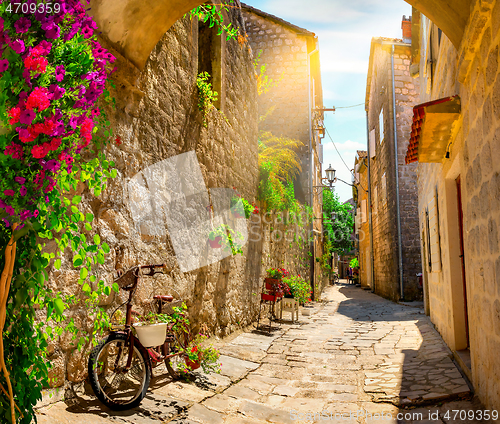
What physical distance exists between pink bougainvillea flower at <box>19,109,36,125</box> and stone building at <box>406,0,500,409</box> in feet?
8.06

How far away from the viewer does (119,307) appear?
2859 millimetres

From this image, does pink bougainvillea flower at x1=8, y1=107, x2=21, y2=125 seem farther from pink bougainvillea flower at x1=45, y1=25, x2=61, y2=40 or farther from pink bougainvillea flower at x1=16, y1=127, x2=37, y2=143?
pink bougainvillea flower at x1=45, y1=25, x2=61, y2=40

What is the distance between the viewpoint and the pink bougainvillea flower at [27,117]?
1814mm

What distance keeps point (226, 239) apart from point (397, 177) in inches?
354

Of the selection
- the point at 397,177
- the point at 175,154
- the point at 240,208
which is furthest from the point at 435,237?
the point at 397,177

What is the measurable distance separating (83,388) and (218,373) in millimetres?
1472

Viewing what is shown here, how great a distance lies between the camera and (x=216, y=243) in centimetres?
496

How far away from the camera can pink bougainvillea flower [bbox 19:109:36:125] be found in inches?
71.4

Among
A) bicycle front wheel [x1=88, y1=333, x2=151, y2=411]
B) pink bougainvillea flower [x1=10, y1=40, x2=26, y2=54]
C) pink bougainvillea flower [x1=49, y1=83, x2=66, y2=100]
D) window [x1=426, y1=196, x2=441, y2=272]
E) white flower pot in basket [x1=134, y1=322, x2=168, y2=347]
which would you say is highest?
pink bougainvillea flower [x1=10, y1=40, x2=26, y2=54]

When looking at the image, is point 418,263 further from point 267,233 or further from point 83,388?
point 83,388

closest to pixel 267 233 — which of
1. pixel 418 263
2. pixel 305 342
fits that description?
pixel 305 342

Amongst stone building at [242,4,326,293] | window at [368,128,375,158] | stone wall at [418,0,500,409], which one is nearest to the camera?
stone wall at [418,0,500,409]

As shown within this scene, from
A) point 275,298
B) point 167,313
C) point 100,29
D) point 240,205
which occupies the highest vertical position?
point 100,29

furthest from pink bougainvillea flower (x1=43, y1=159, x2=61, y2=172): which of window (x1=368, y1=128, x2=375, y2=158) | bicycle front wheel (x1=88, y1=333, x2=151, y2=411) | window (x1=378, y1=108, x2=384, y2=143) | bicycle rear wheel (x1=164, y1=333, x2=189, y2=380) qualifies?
window (x1=368, y1=128, x2=375, y2=158)
